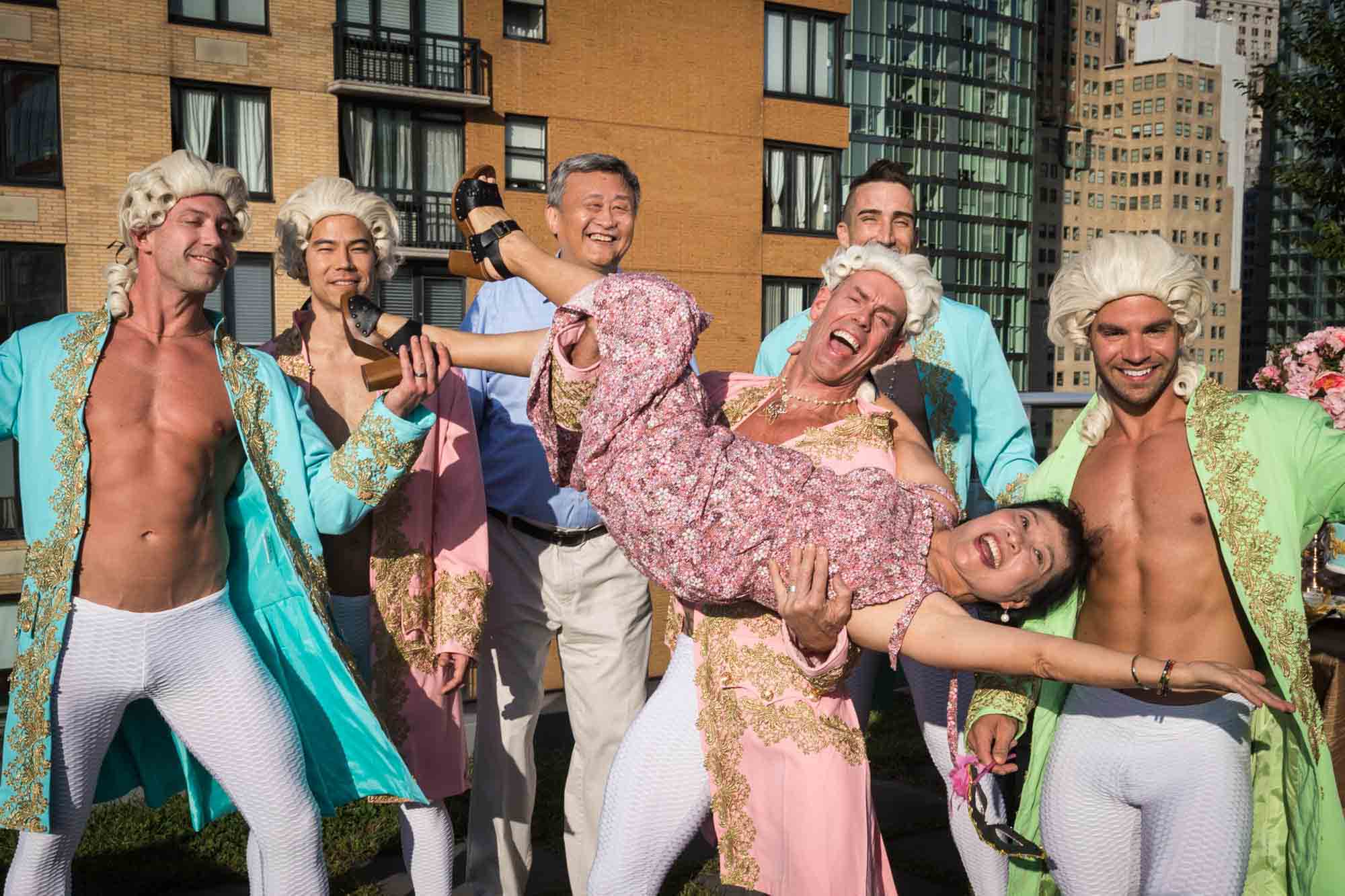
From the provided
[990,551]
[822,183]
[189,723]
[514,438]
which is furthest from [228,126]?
[990,551]

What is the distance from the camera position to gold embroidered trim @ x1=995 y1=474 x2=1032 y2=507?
3.61 metres

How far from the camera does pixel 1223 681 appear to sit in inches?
97.4

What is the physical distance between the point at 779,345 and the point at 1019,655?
7.15ft

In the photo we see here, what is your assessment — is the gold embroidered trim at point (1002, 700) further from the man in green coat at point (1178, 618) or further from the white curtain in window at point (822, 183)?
the white curtain in window at point (822, 183)

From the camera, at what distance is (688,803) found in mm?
3074

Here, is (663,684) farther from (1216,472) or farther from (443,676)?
(1216,472)

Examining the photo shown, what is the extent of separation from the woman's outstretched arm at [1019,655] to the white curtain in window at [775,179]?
96.7ft

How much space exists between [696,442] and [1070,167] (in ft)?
480

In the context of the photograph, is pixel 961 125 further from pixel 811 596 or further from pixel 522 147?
pixel 811 596

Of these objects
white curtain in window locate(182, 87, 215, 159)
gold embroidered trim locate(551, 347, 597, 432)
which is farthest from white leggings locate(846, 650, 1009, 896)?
white curtain in window locate(182, 87, 215, 159)

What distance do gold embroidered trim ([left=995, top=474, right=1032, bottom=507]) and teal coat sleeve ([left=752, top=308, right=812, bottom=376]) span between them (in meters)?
0.94

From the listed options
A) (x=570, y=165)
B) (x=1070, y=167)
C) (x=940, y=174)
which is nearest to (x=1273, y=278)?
(x=1070, y=167)

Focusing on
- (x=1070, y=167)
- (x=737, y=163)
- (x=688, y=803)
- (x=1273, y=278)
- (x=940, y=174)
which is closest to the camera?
(x=688, y=803)

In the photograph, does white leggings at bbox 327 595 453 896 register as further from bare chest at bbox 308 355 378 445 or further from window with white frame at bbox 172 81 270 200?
window with white frame at bbox 172 81 270 200
